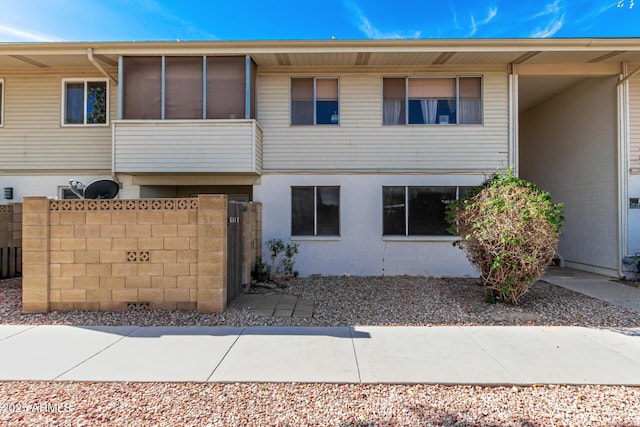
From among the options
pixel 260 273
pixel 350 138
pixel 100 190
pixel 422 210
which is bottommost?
pixel 260 273

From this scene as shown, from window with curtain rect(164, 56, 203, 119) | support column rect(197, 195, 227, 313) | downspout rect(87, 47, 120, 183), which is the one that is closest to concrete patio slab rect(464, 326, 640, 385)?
support column rect(197, 195, 227, 313)

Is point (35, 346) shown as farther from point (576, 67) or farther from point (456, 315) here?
point (576, 67)

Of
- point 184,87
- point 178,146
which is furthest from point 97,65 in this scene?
point 178,146

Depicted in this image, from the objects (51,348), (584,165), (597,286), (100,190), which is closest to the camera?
(51,348)

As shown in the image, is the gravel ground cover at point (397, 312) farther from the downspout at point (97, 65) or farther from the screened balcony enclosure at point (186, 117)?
the downspout at point (97, 65)

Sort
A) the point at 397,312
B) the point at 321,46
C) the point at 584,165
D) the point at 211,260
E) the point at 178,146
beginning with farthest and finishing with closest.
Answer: the point at 584,165 < the point at 178,146 < the point at 321,46 < the point at 397,312 < the point at 211,260

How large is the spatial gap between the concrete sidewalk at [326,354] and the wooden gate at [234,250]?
132 centimetres

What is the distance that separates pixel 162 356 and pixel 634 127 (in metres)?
11.5

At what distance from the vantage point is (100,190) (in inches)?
252

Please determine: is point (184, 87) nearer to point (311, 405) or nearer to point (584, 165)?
point (311, 405)

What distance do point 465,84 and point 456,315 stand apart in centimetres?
610

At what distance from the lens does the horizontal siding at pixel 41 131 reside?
356 inches

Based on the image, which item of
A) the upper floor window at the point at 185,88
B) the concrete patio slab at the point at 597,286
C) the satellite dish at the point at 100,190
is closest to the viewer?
the satellite dish at the point at 100,190

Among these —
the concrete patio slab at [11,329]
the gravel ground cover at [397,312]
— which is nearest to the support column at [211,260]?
the gravel ground cover at [397,312]
